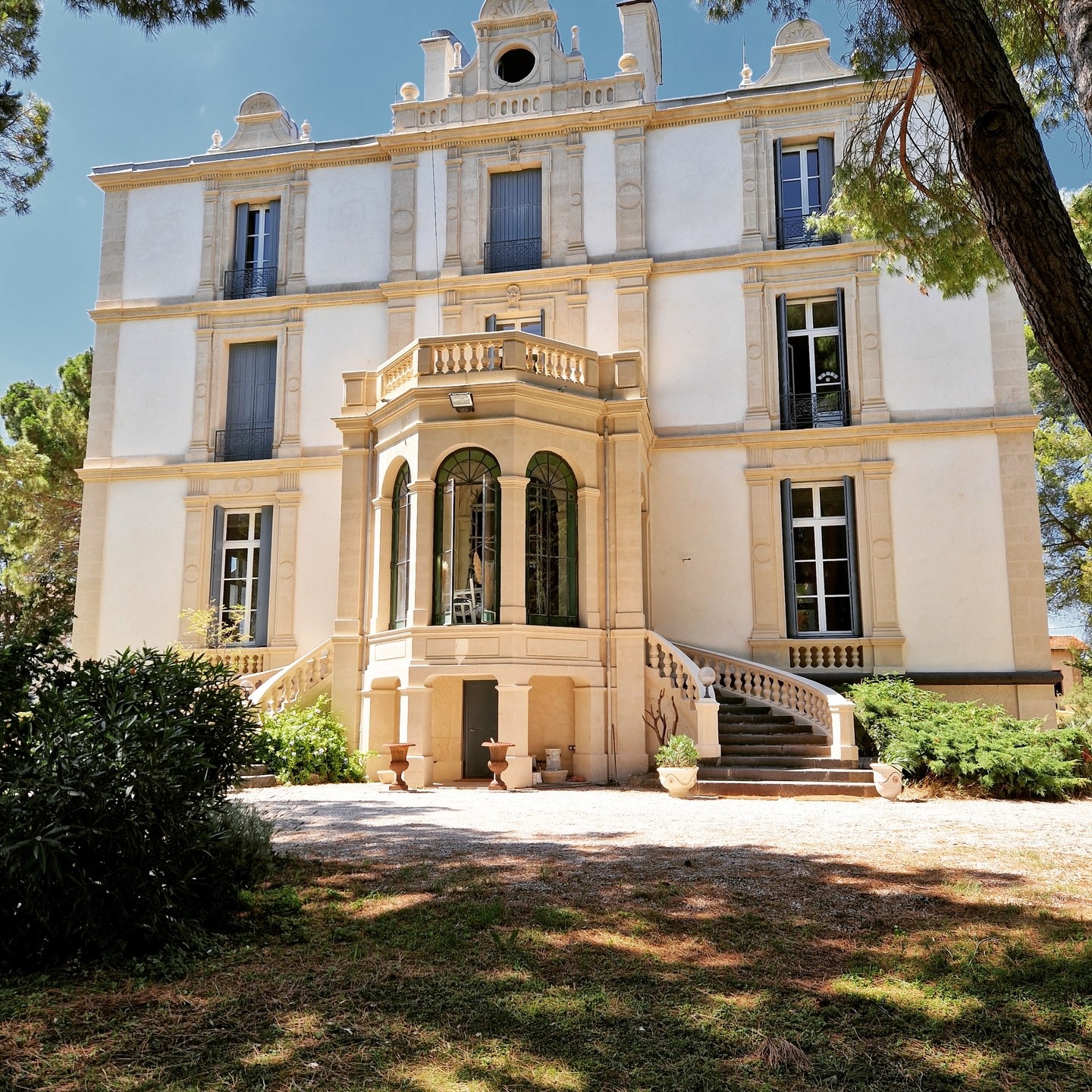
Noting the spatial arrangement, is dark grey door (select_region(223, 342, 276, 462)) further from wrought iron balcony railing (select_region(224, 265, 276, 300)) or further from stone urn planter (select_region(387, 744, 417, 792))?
stone urn planter (select_region(387, 744, 417, 792))

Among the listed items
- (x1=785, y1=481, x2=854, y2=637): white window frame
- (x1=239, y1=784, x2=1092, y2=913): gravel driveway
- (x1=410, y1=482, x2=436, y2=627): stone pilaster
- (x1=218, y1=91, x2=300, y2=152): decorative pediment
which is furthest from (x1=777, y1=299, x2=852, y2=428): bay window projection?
(x1=218, y1=91, x2=300, y2=152): decorative pediment

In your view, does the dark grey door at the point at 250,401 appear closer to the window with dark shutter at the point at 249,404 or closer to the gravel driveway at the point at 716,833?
the window with dark shutter at the point at 249,404

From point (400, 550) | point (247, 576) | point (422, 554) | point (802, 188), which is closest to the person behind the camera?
point (422, 554)

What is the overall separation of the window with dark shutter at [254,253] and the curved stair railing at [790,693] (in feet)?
→ 35.8

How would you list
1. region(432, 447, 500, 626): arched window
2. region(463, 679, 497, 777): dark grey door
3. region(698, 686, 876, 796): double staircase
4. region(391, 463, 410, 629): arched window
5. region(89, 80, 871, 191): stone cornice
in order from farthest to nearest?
region(89, 80, 871, 191): stone cornice → region(463, 679, 497, 777): dark grey door → region(391, 463, 410, 629): arched window → region(432, 447, 500, 626): arched window → region(698, 686, 876, 796): double staircase

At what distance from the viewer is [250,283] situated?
19.6 meters

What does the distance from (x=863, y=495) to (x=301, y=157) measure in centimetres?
1251

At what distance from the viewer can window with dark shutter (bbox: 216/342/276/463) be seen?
61.9ft

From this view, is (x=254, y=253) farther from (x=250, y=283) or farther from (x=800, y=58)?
(x=800, y=58)

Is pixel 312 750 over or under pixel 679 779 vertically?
over

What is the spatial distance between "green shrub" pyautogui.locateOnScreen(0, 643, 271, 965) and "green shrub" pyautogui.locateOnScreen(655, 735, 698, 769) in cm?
735

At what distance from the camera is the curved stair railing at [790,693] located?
12875 mm

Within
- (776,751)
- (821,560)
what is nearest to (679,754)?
(776,751)

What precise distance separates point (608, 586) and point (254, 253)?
10.7 m
